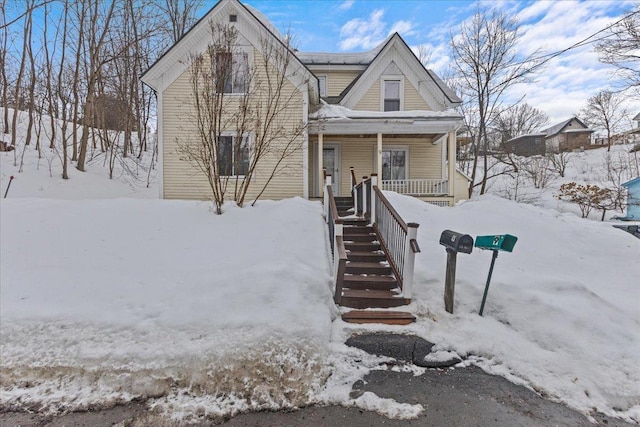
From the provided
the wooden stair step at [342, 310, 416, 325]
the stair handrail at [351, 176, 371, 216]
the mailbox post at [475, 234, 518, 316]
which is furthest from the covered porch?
the wooden stair step at [342, 310, 416, 325]

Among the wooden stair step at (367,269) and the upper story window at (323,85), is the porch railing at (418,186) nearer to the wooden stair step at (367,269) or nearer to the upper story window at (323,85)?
the upper story window at (323,85)

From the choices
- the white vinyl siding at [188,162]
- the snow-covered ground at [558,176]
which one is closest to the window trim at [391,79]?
the white vinyl siding at [188,162]

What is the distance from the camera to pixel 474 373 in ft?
11.3

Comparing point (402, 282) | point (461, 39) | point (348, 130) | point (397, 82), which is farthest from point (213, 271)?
point (461, 39)

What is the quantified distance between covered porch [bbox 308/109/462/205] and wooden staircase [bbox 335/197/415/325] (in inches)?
196

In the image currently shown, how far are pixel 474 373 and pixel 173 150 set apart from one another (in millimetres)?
10253

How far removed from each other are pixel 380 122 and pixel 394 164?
3.03 m

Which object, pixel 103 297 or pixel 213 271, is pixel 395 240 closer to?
pixel 213 271

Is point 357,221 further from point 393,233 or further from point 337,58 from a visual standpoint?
point 337,58

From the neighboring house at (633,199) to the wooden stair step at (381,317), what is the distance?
58.6 feet

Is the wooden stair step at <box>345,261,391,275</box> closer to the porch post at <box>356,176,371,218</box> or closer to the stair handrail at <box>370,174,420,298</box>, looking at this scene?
the stair handrail at <box>370,174,420,298</box>

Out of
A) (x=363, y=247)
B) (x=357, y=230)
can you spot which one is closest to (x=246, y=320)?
(x=363, y=247)

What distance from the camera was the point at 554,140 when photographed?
3981cm

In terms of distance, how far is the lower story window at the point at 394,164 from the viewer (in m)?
13.3
